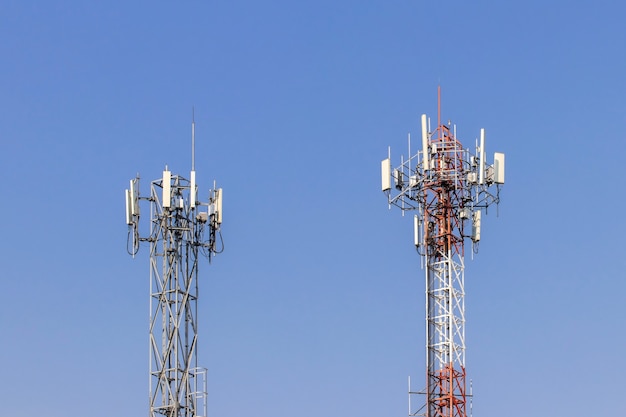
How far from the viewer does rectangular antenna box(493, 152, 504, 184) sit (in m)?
98.1

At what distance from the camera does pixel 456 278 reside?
96.6 meters

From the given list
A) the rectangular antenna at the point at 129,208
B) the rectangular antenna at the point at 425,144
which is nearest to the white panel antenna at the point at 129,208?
the rectangular antenna at the point at 129,208

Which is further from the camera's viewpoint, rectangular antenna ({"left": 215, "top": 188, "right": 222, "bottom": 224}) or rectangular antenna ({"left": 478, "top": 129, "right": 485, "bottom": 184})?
rectangular antenna ({"left": 478, "top": 129, "right": 485, "bottom": 184})

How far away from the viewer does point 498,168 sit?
98.5 meters

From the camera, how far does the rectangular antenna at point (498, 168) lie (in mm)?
98125

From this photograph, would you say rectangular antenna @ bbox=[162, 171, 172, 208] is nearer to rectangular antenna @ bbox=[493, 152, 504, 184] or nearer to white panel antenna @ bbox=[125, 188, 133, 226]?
white panel antenna @ bbox=[125, 188, 133, 226]

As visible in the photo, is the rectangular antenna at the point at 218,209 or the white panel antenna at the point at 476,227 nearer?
the rectangular antenna at the point at 218,209

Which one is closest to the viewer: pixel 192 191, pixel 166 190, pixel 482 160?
pixel 166 190

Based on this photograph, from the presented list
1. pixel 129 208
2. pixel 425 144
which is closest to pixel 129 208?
pixel 129 208

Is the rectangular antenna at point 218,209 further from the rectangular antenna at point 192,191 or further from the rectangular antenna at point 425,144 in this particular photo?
the rectangular antenna at point 425,144

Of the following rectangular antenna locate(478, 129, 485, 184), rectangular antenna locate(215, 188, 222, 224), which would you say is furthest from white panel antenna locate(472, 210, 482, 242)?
rectangular antenna locate(215, 188, 222, 224)

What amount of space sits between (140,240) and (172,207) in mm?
2276

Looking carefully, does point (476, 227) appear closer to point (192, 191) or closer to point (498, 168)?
point (498, 168)

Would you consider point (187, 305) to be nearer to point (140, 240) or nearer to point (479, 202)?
point (140, 240)
